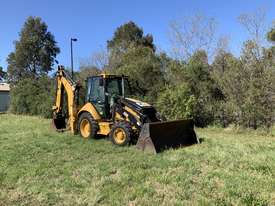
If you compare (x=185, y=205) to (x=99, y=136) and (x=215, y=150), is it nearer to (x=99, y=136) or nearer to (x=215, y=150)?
(x=215, y=150)

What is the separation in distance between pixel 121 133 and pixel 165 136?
1.15 m

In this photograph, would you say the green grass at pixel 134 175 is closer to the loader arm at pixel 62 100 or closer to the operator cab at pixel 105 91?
the operator cab at pixel 105 91

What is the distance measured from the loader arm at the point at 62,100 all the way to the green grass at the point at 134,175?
1.93m

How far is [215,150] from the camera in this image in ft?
24.2

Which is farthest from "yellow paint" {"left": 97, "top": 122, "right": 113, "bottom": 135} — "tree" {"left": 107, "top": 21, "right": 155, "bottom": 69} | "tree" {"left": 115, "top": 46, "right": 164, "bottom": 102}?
"tree" {"left": 107, "top": 21, "right": 155, "bottom": 69}

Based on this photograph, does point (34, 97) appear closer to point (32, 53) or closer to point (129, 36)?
point (32, 53)

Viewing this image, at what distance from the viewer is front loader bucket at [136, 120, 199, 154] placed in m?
7.38

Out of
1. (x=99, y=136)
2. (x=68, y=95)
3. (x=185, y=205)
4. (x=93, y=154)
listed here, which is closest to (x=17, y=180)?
(x=93, y=154)

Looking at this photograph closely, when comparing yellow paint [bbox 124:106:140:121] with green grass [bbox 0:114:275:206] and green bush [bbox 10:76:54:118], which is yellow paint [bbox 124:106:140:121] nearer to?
green grass [bbox 0:114:275:206]

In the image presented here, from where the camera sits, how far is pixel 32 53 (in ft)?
97.6

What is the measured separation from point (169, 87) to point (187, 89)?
1070 millimetres

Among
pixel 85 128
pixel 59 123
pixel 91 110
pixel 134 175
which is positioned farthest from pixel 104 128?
pixel 134 175

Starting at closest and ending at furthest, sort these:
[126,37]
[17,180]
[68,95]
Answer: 1. [17,180]
2. [68,95]
3. [126,37]

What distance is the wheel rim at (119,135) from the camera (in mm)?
8109
